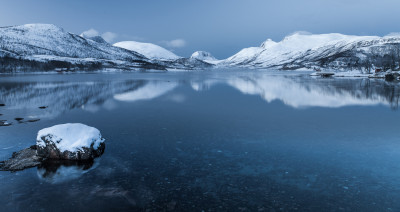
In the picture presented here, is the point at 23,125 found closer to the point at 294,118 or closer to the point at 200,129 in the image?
the point at 200,129

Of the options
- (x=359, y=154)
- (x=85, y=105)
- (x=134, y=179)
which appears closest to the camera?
(x=134, y=179)

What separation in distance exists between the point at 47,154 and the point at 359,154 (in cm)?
1818

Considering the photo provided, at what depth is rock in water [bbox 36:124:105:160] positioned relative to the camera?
1448cm

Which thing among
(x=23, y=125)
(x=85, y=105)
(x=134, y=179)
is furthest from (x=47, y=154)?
(x=85, y=105)

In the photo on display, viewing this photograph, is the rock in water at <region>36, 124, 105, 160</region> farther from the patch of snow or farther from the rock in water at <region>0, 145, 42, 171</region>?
the rock in water at <region>0, 145, 42, 171</region>

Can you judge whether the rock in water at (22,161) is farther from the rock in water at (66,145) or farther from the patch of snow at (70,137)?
the patch of snow at (70,137)

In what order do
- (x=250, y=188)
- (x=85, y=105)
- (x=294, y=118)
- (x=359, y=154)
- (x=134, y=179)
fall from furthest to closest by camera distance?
1. (x=85, y=105)
2. (x=294, y=118)
3. (x=359, y=154)
4. (x=134, y=179)
5. (x=250, y=188)

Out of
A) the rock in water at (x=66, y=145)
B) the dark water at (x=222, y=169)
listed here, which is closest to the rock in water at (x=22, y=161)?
the rock in water at (x=66, y=145)

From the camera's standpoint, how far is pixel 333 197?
10367 millimetres

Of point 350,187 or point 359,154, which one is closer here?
point 350,187

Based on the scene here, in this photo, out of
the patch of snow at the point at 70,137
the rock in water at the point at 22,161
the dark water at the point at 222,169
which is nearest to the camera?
the dark water at the point at 222,169

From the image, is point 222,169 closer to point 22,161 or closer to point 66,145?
point 66,145

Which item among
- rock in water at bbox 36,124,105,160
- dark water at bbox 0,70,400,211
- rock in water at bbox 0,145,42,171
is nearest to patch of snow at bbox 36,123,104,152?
rock in water at bbox 36,124,105,160

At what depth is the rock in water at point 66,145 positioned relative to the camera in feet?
47.5
